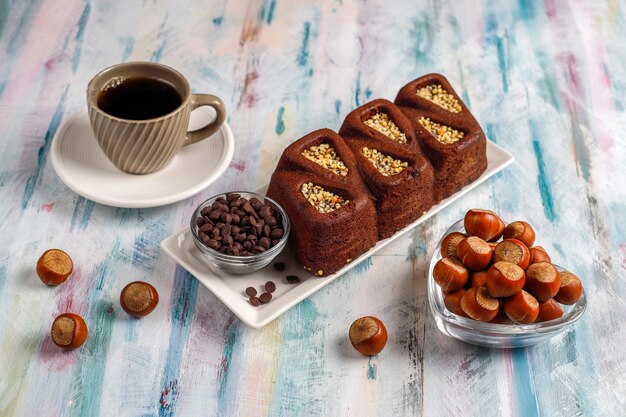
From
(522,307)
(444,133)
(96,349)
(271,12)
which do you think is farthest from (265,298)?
(271,12)

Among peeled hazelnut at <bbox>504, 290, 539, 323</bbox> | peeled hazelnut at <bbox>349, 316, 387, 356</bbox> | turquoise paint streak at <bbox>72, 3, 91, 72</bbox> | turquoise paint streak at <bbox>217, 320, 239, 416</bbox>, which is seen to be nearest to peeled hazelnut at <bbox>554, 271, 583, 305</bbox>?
peeled hazelnut at <bbox>504, 290, 539, 323</bbox>

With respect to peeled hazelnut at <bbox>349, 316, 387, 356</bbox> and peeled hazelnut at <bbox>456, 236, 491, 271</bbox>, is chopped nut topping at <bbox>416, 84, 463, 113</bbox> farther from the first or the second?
peeled hazelnut at <bbox>349, 316, 387, 356</bbox>

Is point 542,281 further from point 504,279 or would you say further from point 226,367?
point 226,367

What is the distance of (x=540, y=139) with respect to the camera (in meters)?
2.74

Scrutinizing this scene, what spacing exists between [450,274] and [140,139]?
98 centimetres

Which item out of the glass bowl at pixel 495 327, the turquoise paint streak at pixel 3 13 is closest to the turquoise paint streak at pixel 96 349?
the glass bowl at pixel 495 327

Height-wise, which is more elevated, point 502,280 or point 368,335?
point 502,280

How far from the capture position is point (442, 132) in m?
2.40

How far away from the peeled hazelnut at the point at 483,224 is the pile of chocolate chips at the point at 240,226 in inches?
20.0

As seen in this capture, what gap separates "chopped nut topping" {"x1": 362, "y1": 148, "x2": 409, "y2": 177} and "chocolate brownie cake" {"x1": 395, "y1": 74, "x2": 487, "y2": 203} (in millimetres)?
127

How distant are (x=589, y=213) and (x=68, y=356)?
5.31 ft

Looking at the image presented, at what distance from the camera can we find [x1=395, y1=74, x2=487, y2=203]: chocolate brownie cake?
2.36 m

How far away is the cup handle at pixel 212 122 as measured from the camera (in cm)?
239

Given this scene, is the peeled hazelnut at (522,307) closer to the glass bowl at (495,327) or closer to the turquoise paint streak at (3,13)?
the glass bowl at (495,327)
